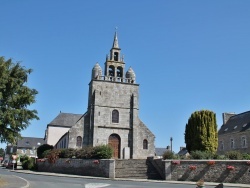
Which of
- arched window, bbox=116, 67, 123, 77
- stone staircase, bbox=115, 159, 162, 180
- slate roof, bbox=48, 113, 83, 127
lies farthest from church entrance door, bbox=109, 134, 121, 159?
slate roof, bbox=48, 113, 83, 127

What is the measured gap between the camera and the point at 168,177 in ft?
70.1

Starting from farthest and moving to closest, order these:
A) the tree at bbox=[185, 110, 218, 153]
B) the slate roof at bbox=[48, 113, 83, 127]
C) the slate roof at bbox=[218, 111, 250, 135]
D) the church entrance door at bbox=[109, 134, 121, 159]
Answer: the slate roof at bbox=[48, 113, 83, 127] < the slate roof at bbox=[218, 111, 250, 135] < the church entrance door at bbox=[109, 134, 121, 159] < the tree at bbox=[185, 110, 218, 153]

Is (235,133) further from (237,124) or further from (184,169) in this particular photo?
(184,169)

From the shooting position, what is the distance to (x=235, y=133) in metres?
45.3

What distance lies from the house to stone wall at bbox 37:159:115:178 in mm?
26155

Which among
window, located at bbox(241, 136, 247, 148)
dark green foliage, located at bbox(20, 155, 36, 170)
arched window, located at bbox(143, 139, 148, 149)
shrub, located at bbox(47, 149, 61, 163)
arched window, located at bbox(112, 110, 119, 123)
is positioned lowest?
dark green foliage, located at bbox(20, 155, 36, 170)

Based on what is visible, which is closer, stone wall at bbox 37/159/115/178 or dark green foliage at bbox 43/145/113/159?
stone wall at bbox 37/159/115/178

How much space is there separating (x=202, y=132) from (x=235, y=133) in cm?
2042

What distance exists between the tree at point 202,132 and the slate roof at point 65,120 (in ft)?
108

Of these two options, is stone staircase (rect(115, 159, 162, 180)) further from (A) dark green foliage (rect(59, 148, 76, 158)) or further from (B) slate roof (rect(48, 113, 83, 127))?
(B) slate roof (rect(48, 113, 83, 127))

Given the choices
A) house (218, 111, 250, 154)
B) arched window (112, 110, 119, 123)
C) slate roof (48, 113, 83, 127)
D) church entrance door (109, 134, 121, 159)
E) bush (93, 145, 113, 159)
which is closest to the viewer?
bush (93, 145, 113, 159)

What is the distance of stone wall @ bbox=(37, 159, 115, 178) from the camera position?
2334 cm

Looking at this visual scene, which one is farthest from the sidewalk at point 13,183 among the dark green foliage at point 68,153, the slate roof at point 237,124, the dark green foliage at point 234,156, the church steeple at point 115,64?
the slate roof at point 237,124

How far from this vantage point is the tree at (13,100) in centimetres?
1576
